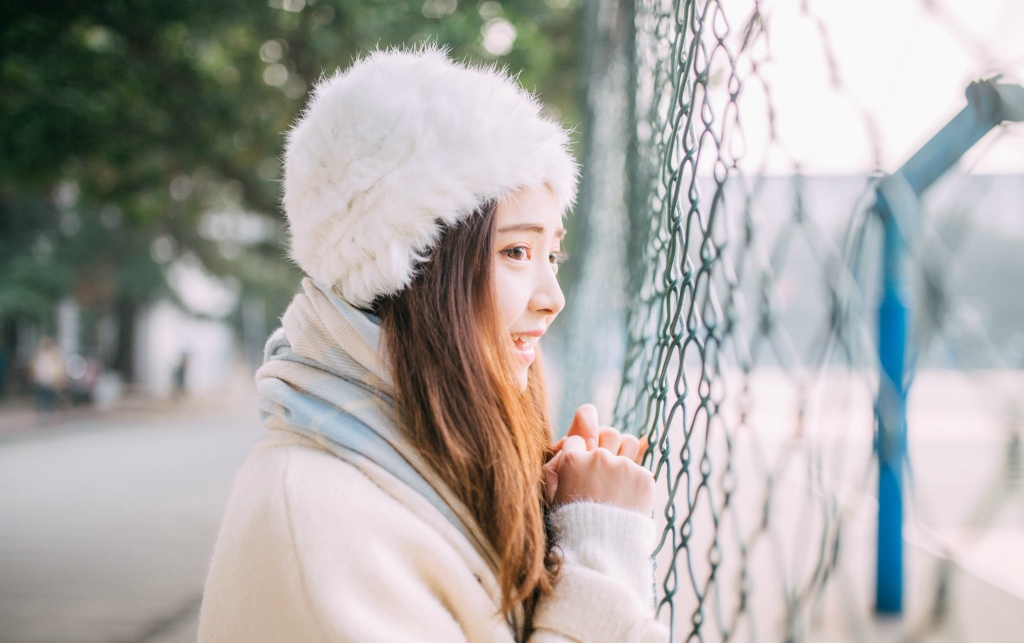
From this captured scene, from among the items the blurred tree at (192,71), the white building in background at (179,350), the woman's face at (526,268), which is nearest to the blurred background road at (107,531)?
the blurred tree at (192,71)

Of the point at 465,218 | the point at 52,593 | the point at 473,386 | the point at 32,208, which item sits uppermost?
the point at 32,208

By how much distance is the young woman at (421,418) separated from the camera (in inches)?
41.0

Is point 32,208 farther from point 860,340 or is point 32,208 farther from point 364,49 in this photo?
point 860,340

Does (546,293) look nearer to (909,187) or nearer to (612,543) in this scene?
(612,543)

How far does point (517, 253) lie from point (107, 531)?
18.8ft

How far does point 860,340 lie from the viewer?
991 millimetres

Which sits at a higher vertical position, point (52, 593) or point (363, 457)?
point (363, 457)

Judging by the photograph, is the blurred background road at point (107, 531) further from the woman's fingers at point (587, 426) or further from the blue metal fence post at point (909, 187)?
the blue metal fence post at point (909, 187)

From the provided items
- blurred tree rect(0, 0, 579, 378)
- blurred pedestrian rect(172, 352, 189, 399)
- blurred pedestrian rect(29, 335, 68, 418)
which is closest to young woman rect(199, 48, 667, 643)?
blurred tree rect(0, 0, 579, 378)

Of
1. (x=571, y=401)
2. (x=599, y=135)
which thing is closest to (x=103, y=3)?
(x=599, y=135)

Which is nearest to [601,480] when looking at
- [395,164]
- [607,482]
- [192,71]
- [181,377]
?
[607,482]

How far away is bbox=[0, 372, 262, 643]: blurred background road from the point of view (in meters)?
3.87

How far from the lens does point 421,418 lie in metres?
1.15

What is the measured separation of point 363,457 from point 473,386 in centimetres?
19
